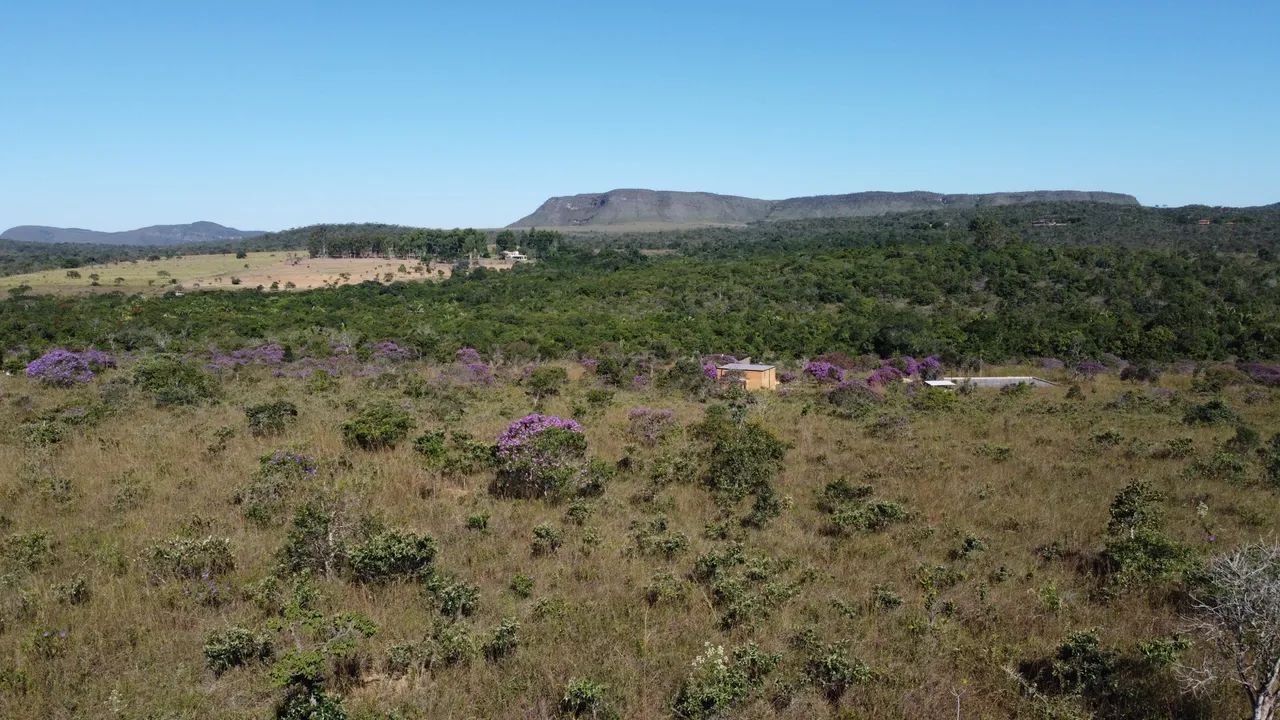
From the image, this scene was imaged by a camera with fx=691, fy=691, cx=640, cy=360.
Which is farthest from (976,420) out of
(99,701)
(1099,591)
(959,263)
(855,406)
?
(959,263)

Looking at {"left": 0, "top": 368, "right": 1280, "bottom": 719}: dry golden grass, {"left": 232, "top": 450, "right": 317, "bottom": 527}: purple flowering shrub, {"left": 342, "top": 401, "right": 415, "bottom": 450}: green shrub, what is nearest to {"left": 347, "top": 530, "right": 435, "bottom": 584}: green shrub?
{"left": 0, "top": 368, "right": 1280, "bottom": 719}: dry golden grass

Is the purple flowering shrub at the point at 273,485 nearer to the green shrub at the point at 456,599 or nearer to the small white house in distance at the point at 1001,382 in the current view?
the green shrub at the point at 456,599

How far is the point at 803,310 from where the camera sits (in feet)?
137

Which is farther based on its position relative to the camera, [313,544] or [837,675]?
[313,544]

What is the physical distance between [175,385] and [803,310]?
33.5 metres

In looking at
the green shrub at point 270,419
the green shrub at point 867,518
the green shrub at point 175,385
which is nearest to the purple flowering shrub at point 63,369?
the green shrub at point 175,385

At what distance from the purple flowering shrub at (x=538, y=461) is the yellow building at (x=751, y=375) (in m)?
13.1

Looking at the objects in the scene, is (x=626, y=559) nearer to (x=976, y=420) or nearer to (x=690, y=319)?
(x=976, y=420)

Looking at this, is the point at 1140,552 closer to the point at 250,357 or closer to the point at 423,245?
the point at 250,357

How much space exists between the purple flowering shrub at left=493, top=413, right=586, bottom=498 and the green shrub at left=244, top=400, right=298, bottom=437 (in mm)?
4594

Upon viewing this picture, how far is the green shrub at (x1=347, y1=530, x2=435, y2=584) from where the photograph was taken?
6.02m

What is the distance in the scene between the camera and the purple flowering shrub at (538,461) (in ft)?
29.4

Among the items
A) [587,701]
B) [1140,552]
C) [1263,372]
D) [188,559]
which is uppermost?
[188,559]

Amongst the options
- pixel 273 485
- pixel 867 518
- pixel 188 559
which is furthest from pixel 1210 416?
pixel 188 559
